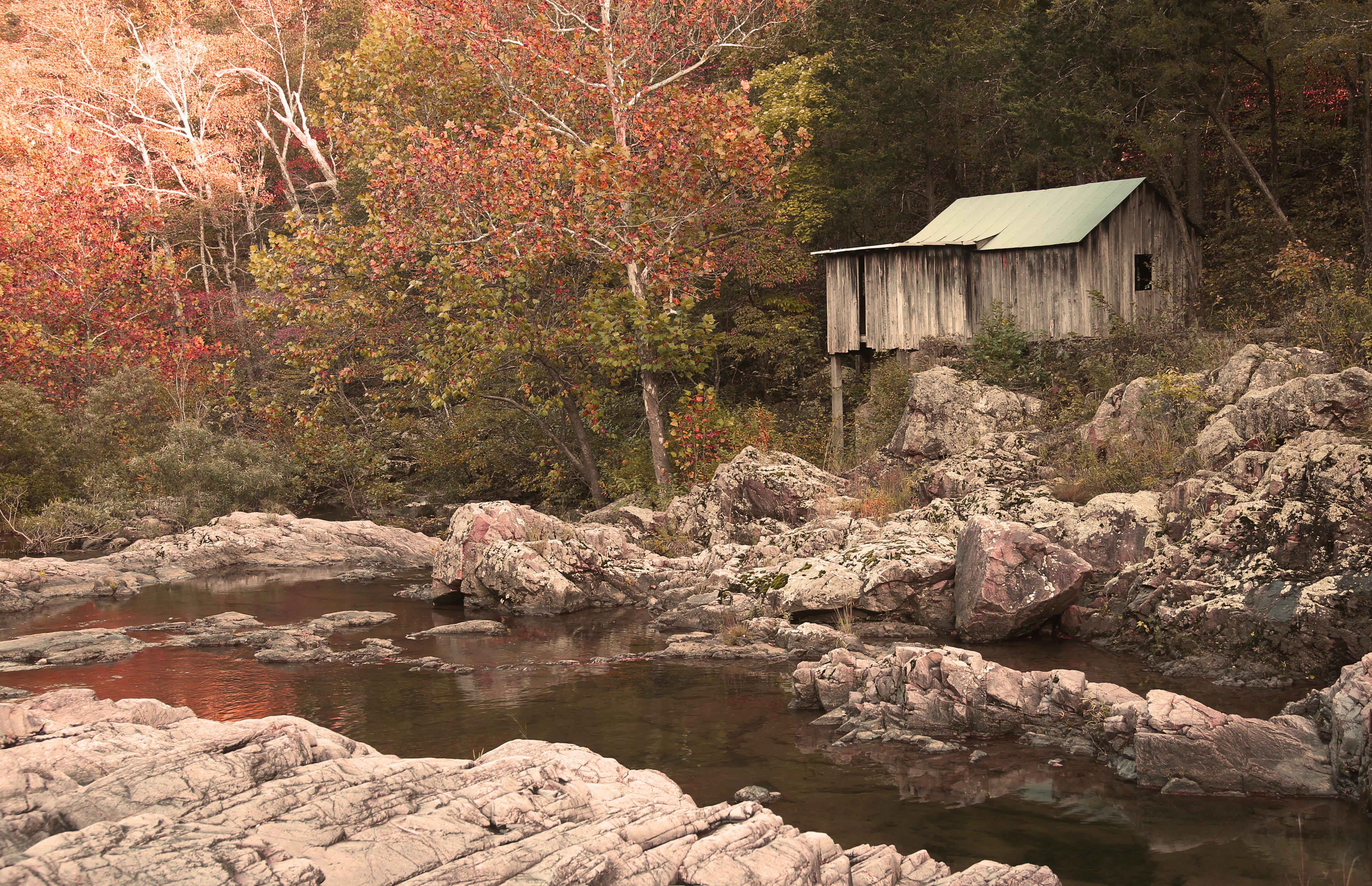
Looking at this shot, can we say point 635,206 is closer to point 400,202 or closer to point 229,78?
point 400,202

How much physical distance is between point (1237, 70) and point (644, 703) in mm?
24306

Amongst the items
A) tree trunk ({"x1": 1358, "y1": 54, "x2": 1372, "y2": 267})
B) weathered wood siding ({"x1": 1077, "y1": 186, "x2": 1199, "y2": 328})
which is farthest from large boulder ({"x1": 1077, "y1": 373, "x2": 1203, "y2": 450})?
tree trunk ({"x1": 1358, "y1": 54, "x2": 1372, "y2": 267})

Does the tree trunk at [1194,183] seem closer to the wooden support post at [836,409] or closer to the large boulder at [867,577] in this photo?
the wooden support post at [836,409]

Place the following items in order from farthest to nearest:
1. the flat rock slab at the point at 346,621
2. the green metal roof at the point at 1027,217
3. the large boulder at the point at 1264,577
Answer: the green metal roof at the point at 1027,217
the flat rock slab at the point at 346,621
the large boulder at the point at 1264,577

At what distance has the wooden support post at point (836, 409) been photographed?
24328 millimetres

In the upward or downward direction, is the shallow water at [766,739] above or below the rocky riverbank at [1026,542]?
below

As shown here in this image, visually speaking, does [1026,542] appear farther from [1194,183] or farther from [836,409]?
[1194,183]

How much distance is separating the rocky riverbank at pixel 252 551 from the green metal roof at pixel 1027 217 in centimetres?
1468

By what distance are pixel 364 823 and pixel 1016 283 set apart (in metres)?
21.1

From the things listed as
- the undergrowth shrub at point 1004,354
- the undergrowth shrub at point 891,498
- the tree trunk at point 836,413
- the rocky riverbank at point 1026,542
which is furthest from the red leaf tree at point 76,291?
the undergrowth shrub at point 1004,354

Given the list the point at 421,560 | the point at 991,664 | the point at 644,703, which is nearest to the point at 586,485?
the point at 421,560

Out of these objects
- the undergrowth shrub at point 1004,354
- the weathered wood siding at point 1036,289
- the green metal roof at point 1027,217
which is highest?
the green metal roof at point 1027,217

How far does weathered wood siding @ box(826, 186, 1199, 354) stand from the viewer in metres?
23.6

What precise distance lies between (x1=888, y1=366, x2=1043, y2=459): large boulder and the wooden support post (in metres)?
2.16
